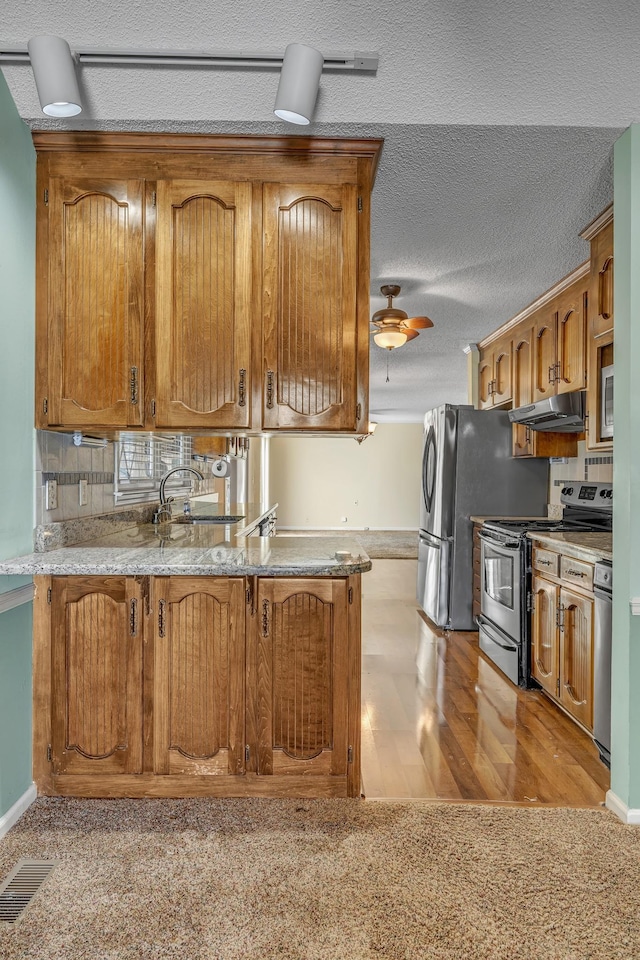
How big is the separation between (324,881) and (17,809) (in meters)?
1.07

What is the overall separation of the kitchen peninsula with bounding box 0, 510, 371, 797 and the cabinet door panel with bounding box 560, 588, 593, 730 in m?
1.22

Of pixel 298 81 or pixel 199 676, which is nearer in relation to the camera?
pixel 298 81

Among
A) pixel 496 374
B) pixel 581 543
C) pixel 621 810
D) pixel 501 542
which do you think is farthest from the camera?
pixel 496 374

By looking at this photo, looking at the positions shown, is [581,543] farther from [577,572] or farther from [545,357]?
[545,357]

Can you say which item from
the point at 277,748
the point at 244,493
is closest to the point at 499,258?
A: the point at 277,748

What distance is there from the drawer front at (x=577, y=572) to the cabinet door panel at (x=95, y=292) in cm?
204

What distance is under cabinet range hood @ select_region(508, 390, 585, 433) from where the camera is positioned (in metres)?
3.45

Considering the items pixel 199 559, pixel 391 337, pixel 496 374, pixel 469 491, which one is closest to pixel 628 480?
pixel 199 559

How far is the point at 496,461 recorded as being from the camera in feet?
15.8

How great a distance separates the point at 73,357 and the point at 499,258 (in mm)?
2236

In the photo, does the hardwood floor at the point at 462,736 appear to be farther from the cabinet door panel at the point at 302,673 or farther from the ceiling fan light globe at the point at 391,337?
the ceiling fan light globe at the point at 391,337

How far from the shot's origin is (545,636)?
10.6ft

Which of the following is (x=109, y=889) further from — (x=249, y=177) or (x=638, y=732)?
(x=249, y=177)

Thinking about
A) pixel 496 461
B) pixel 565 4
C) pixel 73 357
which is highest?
pixel 565 4
